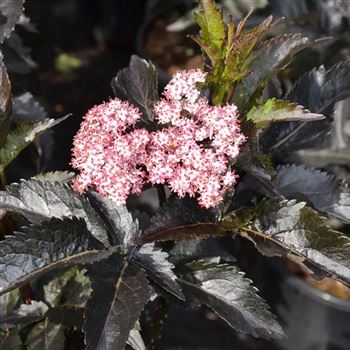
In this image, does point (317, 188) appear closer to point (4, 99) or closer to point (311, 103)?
point (311, 103)

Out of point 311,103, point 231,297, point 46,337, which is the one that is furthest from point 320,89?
point 46,337

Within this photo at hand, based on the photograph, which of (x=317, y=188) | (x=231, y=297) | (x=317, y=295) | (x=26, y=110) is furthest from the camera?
(x=317, y=295)

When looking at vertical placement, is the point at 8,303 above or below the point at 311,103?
below

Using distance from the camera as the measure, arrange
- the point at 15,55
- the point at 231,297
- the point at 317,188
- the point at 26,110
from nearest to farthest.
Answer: the point at 231,297
the point at 317,188
the point at 26,110
the point at 15,55

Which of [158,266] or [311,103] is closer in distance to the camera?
[158,266]

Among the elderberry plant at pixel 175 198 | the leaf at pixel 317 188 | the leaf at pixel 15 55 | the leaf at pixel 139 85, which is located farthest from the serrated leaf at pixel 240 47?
the leaf at pixel 15 55

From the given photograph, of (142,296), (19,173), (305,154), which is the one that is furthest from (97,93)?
(142,296)
